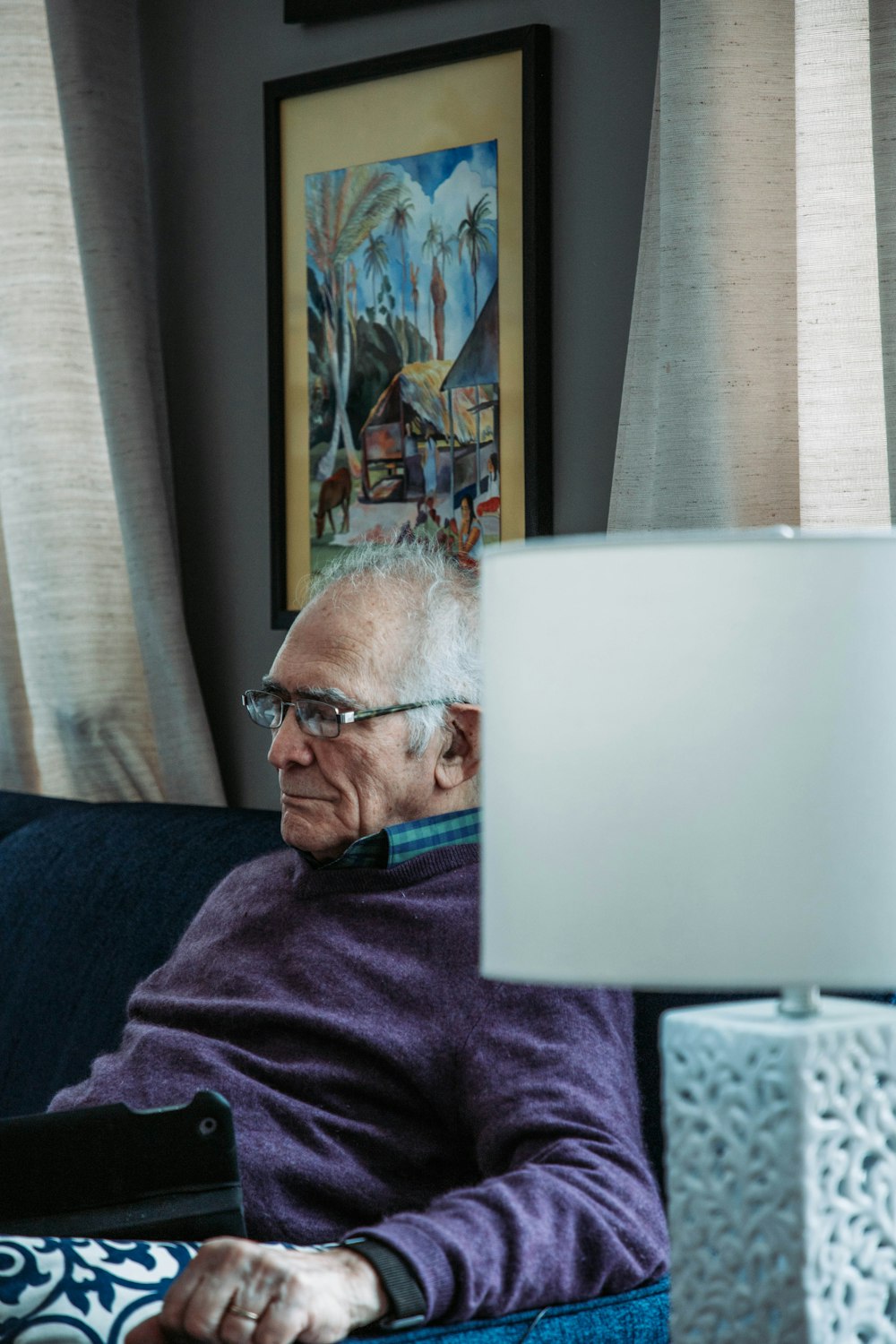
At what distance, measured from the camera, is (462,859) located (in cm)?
163

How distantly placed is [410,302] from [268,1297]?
1508mm

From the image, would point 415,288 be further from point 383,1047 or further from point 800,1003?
point 800,1003

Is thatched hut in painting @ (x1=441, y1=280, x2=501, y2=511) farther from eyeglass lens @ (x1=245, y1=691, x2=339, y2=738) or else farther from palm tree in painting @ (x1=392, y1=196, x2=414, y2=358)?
eyeglass lens @ (x1=245, y1=691, x2=339, y2=738)

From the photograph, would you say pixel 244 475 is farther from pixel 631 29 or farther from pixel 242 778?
pixel 631 29

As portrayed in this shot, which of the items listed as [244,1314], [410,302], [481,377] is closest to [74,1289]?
[244,1314]

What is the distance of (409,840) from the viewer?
1630mm

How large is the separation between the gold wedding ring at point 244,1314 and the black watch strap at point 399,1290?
92 mm

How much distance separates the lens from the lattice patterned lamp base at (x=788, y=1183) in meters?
0.93

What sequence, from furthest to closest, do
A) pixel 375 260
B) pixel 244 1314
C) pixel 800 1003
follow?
pixel 375 260 < pixel 244 1314 < pixel 800 1003

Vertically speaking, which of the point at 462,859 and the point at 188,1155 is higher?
the point at 462,859

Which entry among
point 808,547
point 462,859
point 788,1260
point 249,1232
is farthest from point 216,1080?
point 808,547

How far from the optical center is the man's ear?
1701 mm

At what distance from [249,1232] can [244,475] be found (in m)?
1.41

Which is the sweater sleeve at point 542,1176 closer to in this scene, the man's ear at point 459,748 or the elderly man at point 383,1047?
the elderly man at point 383,1047
